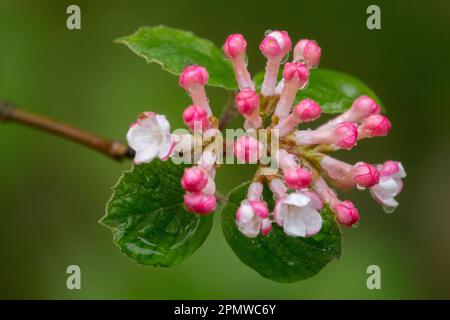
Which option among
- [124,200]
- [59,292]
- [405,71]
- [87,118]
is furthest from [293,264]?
[405,71]

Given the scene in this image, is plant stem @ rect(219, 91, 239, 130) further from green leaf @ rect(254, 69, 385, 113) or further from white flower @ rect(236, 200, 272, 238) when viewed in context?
white flower @ rect(236, 200, 272, 238)

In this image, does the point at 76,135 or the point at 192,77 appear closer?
the point at 192,77

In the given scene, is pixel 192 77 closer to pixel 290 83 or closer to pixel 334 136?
pixel 290 83

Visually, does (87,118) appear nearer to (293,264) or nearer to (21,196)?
(21,196)

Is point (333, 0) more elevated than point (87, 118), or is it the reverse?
Answer: point (333, 0)

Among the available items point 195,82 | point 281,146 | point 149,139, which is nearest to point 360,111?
point 281,146

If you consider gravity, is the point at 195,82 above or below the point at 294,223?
above

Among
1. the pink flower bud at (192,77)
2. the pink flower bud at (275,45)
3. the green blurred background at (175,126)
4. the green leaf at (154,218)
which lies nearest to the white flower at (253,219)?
the green leaf at (154,218)
